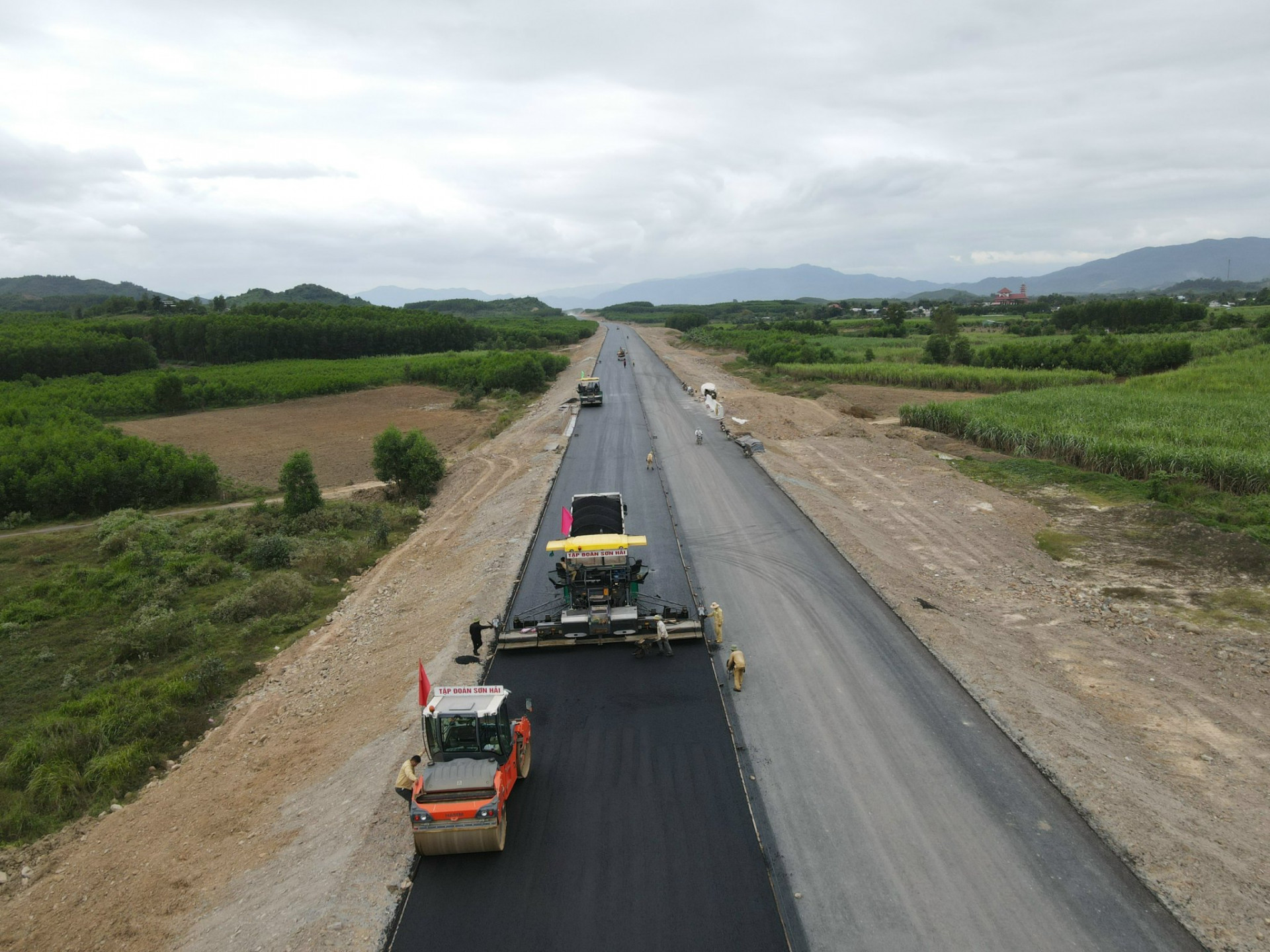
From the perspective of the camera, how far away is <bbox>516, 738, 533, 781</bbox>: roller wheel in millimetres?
11727

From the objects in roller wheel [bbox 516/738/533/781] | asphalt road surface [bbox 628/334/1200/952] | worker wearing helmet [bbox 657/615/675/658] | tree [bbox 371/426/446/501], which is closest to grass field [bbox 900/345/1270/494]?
asphalt road surface [bbox 628/334/1200/952]

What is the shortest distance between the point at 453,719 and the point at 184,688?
32.8ft

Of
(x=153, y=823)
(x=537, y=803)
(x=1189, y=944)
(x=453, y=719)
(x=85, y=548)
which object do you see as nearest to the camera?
(x=1189, y=944)

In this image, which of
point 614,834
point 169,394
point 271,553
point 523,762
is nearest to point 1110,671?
point 614,834

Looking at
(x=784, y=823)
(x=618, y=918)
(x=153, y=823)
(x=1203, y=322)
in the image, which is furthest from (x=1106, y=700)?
(x=1203, y=322)

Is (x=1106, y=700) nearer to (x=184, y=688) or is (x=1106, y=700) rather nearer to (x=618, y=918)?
(x=618, y=918)

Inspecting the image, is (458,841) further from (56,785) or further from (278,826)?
(56,785)

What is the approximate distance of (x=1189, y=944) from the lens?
8836mm

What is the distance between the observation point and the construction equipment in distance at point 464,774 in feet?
32.4

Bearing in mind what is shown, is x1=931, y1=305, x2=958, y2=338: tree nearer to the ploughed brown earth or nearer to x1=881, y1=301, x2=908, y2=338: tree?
x1=881, y1=301, x2=908, y2=338: tree

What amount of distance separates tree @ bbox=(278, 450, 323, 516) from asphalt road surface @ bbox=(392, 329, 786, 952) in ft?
65.3

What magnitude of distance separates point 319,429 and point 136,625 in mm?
40967

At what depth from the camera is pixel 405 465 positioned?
3716 centimetres

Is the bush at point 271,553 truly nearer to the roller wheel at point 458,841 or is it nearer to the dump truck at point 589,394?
the roller wheel at point 458,841
